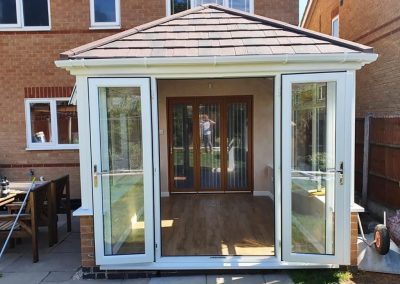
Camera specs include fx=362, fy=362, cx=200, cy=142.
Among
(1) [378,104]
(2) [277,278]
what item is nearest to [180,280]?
(2) [277,278]

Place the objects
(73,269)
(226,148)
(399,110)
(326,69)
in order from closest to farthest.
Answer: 1. (326,69)
2. (73,269)
3. (399,110)
4. (226,148)

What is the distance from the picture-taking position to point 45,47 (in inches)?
328

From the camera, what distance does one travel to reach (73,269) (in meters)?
5.10

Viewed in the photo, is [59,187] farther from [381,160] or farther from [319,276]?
[381,160]

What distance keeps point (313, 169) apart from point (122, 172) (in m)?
2.51

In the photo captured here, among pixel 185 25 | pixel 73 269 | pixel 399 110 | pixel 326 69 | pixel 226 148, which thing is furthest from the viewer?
pixel 226 148

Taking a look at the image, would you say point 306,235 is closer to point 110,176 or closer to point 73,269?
point 110,176

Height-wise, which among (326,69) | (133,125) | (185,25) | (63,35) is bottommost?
(133,125)

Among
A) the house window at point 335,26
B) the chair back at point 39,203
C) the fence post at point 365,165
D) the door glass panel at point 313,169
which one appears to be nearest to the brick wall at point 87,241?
the chair back at point 39,203

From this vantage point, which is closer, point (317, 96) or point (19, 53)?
point (317, 96)

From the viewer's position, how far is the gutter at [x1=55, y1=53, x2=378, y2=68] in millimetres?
4371


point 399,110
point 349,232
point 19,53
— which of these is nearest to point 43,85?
point 19,53

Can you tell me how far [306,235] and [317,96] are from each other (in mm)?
1808

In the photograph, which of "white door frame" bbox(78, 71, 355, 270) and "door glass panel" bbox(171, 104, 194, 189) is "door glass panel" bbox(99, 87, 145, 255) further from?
"door glass panel" bbox(171, 104, 194, 189)
